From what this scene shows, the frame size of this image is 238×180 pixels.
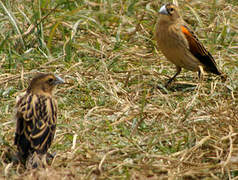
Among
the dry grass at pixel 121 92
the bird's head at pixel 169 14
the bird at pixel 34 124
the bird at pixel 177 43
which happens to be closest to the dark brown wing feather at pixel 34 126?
the bird at pixel 34 124

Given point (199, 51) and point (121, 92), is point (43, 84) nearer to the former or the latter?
point (121, 92)

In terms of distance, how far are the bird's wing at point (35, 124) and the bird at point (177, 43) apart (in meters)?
2.16

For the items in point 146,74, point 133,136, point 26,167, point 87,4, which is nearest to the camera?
point 26,167

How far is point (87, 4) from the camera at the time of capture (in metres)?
7.76

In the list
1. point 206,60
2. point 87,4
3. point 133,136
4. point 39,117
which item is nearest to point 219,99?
point 206,60

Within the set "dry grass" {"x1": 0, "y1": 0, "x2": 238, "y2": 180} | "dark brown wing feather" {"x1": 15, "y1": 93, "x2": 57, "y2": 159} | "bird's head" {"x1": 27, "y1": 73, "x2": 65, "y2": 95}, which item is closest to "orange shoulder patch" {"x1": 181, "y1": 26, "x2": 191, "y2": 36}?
"dry grass" {"x1": 0, "y1": 0, "x2": 238, "y2": 180}

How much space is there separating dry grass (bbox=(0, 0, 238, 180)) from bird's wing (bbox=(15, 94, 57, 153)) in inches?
7.7

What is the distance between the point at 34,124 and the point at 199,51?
2.77 metres

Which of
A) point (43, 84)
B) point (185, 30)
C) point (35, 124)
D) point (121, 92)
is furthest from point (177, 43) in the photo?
point (35, 124)

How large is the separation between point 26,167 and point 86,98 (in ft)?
5.55

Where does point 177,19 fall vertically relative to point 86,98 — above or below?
above

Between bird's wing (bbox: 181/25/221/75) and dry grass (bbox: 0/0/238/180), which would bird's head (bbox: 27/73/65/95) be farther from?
bird's wing (bbox: 181/25/221/75)

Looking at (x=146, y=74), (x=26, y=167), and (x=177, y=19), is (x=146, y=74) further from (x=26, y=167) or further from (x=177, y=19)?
(x=26, y=167)

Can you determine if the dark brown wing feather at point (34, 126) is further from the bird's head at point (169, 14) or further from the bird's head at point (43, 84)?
the bird's head at point (169, 14)
